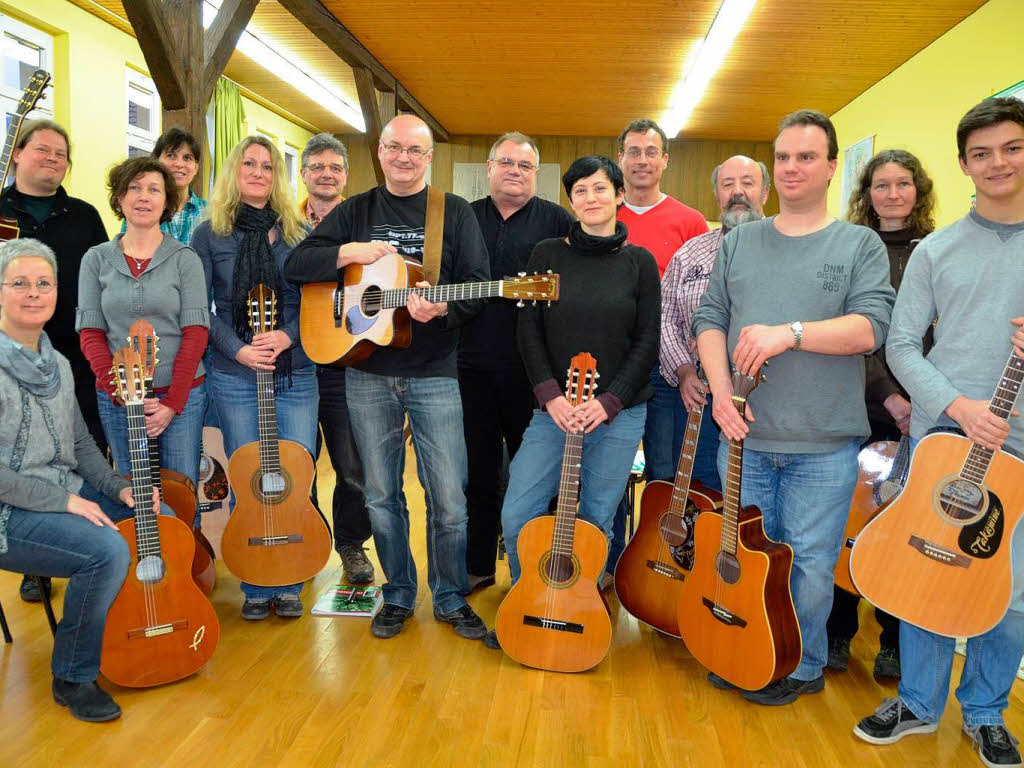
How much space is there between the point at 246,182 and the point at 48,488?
1357mm

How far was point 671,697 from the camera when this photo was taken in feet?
8.39

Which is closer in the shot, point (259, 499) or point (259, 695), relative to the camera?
point (259, 695)

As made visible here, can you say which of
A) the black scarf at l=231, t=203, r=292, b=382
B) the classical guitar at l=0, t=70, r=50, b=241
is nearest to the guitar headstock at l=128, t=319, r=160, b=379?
the black scarf at l=231, t=203, r=292, b=382

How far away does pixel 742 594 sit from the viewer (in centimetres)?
245

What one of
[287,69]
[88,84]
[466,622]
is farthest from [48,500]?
[287,69]

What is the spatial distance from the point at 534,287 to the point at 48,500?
159 cm

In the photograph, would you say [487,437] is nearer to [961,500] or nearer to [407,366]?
[407,366]

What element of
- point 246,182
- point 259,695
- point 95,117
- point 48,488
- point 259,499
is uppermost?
point 95,117

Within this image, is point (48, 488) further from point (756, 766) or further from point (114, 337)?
point (756, 766)

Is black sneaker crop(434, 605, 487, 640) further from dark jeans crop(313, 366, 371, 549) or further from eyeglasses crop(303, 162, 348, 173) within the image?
eyeglasses crop(303, 162, 348, 173)

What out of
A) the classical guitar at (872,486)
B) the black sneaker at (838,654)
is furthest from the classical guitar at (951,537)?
the black sneaker at (838,654)

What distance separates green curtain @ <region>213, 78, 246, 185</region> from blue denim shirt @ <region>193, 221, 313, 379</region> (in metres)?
6.45

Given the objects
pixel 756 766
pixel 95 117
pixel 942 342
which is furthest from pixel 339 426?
pixel 95 117

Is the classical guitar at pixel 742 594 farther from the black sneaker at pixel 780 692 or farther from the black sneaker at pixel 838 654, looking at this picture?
the black sneaker at pixel 838 654
